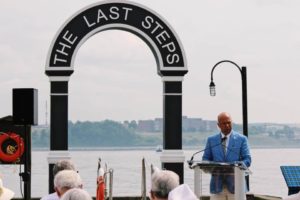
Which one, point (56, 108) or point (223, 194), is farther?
point (56, 108)

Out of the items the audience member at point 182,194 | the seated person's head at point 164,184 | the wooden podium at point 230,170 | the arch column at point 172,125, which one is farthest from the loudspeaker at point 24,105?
the audience member at point 182,194

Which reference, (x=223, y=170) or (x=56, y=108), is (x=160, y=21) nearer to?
(x=56, y=108)

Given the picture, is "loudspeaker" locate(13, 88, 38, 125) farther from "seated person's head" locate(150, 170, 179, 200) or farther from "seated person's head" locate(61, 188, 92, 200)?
"seated person's head" locate(61, 188, 92, 200)

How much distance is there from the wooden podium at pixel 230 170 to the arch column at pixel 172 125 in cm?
710

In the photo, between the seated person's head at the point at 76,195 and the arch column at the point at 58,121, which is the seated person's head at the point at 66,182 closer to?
the seated person's head at the point at 76,195

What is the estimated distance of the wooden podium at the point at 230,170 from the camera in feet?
40.3

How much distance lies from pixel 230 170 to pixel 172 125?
7658 mm

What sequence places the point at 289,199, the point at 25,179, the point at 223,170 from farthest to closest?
the point at 25,179, the point at 223,170, the point at 289,199

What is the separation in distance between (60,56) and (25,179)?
357 cm

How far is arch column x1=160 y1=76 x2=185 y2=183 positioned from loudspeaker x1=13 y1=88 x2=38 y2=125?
13.1ft

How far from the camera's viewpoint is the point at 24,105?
16.6 metres

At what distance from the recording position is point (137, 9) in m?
20.0

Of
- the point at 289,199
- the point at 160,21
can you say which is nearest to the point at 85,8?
the point at 160,21

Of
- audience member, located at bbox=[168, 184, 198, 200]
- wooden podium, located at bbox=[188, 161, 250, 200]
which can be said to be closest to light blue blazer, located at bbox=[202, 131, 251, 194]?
wooden podium, located at bbox=[188, 161, 250, 200]
